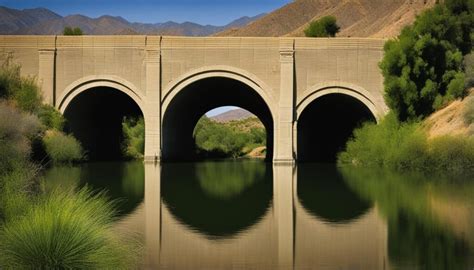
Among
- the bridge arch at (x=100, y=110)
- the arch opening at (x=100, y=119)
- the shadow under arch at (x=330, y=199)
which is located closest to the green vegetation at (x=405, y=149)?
Result: the shadow under arch at (x=330, y=199)

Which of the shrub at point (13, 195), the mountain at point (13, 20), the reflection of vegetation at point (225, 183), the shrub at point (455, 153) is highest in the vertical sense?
the mountain at point (13, 20)

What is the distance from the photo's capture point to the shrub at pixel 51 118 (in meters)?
38.2

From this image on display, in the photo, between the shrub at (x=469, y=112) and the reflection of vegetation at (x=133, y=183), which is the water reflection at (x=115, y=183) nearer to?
the reflection of vegetation at (x=133, y=183)

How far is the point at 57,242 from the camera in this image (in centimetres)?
927

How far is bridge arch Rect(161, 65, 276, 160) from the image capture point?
39.5m

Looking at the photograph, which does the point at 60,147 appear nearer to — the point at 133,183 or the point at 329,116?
the point at 133,183

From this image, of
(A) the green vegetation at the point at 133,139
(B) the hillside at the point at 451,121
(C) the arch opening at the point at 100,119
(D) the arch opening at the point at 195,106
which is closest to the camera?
(B) the hillside at the point at 451,121

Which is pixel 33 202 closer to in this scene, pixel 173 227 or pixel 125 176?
pixel 173 227

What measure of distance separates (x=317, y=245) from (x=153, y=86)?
2684 cm

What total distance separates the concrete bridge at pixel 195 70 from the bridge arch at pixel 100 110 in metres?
0.08

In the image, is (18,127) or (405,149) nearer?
(18,127)

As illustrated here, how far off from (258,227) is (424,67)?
2377cm

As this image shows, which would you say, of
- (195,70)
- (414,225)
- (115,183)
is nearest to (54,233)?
(414,225)

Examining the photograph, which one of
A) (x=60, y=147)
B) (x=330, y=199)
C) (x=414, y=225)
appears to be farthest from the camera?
(x=60, y=147)
